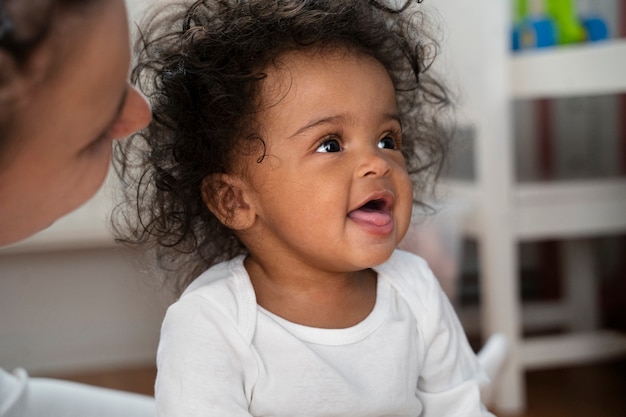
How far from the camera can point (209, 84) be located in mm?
975

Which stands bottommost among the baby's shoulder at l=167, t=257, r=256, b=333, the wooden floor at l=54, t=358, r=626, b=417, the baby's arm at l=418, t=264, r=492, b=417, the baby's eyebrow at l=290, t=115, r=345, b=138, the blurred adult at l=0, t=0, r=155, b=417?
the wooden floor at l=54, t=358, r=626, b=417

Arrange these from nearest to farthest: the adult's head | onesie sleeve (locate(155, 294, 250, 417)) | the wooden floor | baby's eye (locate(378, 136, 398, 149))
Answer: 1. the adult's head
2. onesie sleeve (locate(155, 294, 250, 417))
3. baby's eye (locate(378, 136, 398, 149))
4. the wooden floor

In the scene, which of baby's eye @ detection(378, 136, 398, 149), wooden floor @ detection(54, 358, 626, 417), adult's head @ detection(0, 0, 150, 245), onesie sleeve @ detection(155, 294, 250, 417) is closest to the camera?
adult's head @ detection(0, 0, 150, 245)

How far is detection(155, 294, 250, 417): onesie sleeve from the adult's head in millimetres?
232

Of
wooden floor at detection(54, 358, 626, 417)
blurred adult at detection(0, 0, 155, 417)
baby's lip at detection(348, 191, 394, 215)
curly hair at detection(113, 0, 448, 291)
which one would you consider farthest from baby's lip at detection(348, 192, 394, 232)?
wooden floor at detection(54, 358, 626, 417)

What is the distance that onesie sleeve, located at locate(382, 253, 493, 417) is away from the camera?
103cm

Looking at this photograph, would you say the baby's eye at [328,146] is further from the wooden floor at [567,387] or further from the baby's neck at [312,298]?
A: the wooden floor at [567,387]

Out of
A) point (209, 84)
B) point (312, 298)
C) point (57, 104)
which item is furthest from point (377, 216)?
point (57, 104)

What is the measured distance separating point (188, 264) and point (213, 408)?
1.01 ft

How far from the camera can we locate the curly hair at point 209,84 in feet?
3.17

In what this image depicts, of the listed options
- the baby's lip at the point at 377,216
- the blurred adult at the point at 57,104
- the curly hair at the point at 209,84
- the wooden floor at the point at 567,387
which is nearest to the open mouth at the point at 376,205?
the baby's lip at the point at 377,216

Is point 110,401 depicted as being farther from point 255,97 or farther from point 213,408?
point 255,97

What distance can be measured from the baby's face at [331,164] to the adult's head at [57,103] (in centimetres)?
→ 26

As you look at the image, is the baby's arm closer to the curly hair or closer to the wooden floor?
the curly hair
